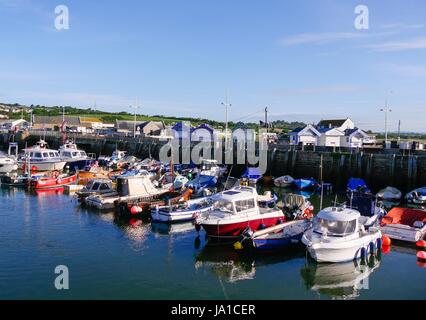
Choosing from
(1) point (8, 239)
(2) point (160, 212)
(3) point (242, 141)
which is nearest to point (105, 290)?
(1) point (8, 239)

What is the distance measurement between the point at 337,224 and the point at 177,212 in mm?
10241

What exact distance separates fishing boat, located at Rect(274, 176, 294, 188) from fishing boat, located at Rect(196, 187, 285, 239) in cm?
1999

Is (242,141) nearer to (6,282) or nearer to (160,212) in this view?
(160,212)

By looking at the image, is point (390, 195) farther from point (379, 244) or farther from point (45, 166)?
point (45, 166)

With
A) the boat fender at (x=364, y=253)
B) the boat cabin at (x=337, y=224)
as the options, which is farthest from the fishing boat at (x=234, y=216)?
the boat fender at (x=364, y=253)

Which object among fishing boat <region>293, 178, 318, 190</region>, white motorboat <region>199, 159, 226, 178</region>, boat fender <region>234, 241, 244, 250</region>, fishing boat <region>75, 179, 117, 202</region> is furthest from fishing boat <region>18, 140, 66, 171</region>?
boat fender <region>234, 241, 244, 250</region>

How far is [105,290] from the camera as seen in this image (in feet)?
54.2

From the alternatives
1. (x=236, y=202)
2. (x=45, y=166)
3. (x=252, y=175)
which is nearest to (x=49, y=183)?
(x=45, y=166)

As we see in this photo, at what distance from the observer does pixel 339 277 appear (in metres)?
18.6

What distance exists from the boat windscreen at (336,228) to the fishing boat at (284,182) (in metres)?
23.8

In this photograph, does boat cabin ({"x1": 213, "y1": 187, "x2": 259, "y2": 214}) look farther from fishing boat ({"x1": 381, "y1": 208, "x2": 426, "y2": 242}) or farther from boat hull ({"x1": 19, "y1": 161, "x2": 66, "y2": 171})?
boat hull ({"x1": 19, "y1": 161, "x2": 66, "y2": 171})

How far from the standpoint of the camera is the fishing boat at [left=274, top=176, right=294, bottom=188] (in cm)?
4406

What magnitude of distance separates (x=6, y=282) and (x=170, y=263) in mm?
6615

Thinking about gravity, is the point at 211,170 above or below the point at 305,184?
above
